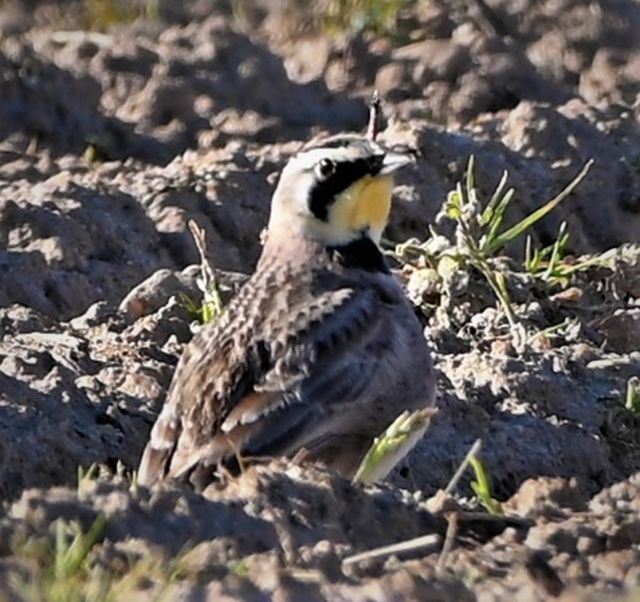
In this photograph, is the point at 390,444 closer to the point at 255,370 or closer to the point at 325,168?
the point at 255,370

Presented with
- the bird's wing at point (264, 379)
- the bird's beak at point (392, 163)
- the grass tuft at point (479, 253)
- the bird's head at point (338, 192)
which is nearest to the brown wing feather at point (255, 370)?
the bird's wing at point (264, 379)

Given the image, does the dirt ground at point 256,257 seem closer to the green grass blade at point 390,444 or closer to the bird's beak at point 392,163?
the green grass blade at point 390,444

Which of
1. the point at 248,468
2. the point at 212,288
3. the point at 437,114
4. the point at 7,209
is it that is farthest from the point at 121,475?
the point at 437,114

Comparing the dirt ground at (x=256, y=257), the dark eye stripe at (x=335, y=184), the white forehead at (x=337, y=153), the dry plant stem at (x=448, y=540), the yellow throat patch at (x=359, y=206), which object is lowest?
the dirt ground at (x=256, y=257)

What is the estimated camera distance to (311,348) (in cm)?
651

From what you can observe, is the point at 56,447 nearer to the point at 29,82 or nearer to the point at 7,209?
the point at 7,209

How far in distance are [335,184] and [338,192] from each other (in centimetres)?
4

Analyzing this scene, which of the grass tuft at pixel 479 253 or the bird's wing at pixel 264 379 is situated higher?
the bird's wing at pixel 264 379

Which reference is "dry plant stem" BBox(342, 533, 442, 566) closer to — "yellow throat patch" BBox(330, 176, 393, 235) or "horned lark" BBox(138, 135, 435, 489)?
"horned lark" BBox(138, 135, 435, 489)

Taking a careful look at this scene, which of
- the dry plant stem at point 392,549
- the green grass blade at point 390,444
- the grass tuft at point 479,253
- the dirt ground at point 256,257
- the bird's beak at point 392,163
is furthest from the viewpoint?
the grass tuft at point 479,253

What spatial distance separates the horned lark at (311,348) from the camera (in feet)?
20.4

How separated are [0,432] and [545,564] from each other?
7.49 ft

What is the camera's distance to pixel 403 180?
29.7 feet

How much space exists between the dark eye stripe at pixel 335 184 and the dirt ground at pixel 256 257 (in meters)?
0.71
